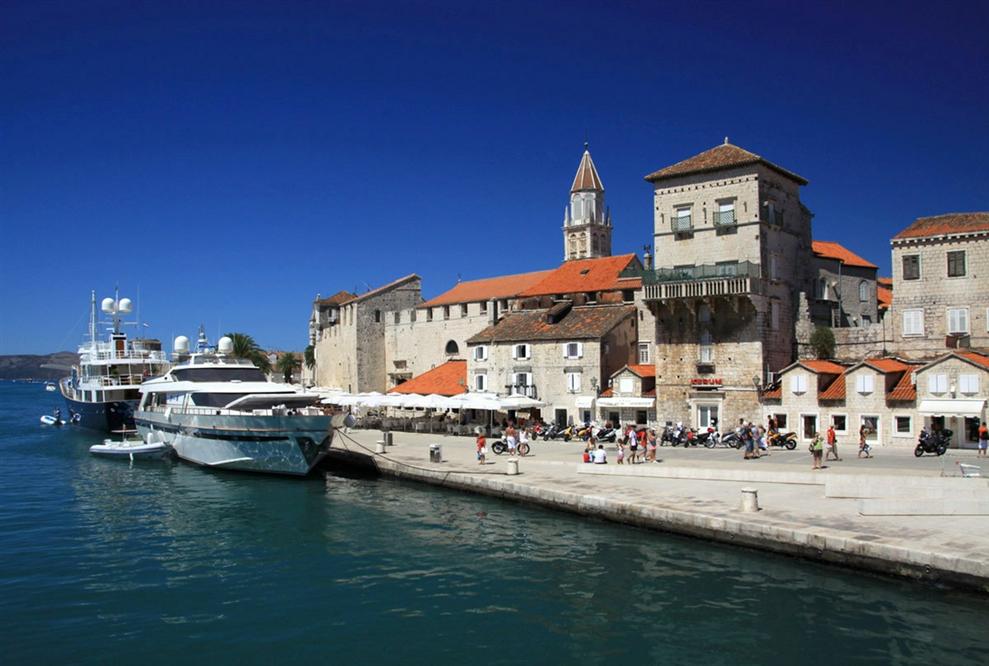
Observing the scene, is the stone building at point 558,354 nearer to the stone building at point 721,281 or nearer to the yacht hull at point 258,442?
the stone building at point 721,281

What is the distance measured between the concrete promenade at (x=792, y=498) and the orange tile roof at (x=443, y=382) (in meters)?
14.9

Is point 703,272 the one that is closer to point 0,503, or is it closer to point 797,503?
point 797,503

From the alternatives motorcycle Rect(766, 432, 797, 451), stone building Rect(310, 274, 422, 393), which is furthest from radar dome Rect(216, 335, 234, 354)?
motorcycle Rect(766, 432, 797, 451)

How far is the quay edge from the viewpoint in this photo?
53.5 feet

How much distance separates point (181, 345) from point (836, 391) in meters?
47.1

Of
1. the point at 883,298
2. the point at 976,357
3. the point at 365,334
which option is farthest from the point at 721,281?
the point at 365,334

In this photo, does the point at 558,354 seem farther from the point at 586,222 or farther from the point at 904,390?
the point at 586,222

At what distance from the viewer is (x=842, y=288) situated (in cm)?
4406

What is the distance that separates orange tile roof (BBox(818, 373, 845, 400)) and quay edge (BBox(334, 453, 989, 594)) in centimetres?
1433

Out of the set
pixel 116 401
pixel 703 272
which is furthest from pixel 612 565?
pixel 116 401

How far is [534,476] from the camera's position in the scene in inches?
1145

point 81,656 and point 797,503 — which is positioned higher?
point 797,503

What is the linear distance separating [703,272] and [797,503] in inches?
675

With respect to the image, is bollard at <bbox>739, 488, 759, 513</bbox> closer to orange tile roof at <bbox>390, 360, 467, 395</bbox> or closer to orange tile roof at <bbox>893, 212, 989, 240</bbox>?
orange tile roof at <bbox>893, 212, 989, 240</bbox>
